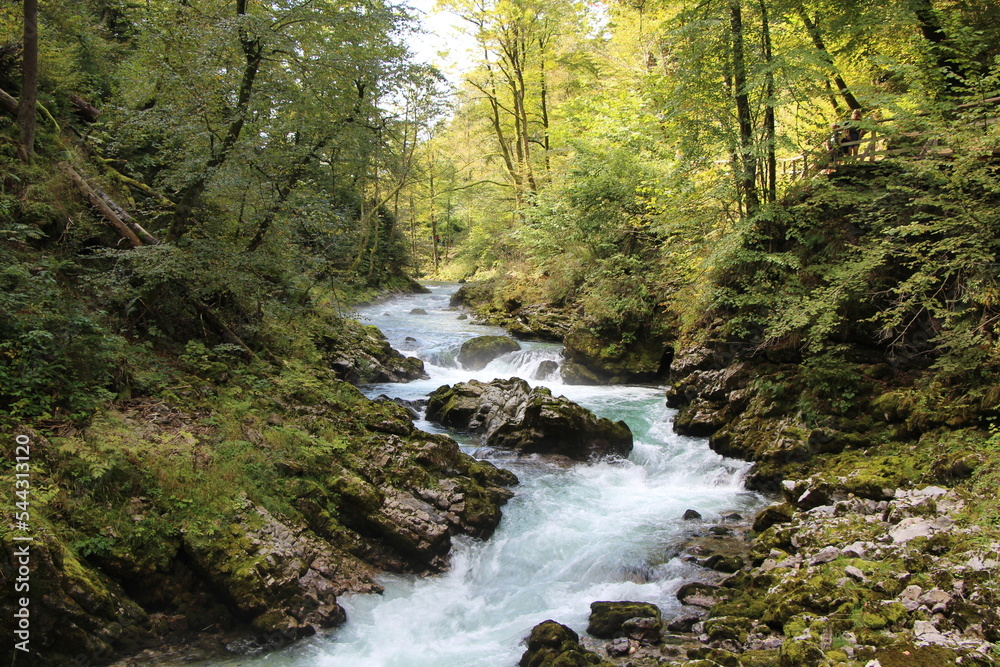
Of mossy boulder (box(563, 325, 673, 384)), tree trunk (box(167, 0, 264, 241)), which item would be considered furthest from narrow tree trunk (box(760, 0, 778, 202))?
tree trunk (box(167, 0, 264, 241))

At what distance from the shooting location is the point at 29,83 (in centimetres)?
737

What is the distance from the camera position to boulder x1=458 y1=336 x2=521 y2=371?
649 inches

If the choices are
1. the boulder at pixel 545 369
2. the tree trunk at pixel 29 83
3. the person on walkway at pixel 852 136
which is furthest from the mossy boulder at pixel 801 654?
the boulder at pixel 545 369

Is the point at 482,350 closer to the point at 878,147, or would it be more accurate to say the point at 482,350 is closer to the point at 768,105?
the point at 768,105

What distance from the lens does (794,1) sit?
10281 millimetres

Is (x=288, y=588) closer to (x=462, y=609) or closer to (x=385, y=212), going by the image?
(x=462, y=609)

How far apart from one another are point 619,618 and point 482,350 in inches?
447

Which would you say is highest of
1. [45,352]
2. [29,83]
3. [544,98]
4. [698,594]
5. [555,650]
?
[544,98]

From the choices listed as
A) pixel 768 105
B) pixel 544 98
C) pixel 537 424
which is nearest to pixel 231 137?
pixel 537 424

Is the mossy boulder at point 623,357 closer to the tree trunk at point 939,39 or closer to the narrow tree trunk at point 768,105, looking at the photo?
the narrow tree trunk at point 768,105

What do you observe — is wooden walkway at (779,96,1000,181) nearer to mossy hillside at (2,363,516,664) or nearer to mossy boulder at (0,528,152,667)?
mossy hillside at (2,363,516,664)

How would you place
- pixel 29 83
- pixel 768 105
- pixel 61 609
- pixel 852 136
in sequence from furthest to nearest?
1. pixel 852 136
2. pixel 768 105
3. pixel 29 83
4. pixel 61 609

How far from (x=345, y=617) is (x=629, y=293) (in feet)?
37.7

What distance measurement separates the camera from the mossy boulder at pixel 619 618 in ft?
18.4
